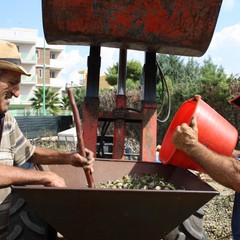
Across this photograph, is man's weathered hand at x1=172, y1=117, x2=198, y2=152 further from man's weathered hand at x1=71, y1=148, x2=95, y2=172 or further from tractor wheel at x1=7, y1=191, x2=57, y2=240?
tractor wheel at x1=7, y1=191, x2=57, y2=240

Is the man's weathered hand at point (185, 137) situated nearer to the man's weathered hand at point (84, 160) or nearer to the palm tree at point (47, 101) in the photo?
the man's weathered hand at point (84, 160)

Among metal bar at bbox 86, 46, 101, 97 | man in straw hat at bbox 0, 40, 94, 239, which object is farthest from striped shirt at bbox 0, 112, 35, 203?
metal bar at bbox 86, 46, 101, 97

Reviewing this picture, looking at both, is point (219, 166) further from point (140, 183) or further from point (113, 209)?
point (140, 183)

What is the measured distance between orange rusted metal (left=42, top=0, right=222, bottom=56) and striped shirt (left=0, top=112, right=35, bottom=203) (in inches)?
35.2

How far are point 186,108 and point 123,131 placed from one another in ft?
2.81

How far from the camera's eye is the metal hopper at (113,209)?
233cm

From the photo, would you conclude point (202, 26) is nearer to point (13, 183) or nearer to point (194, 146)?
point (194, 146)

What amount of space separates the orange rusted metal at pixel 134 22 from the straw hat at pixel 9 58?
75 cm

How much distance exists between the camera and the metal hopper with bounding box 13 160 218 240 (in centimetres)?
233

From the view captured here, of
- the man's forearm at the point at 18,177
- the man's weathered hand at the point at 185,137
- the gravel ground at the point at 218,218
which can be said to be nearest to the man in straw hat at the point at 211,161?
the man's weathered hand at the point at 185,137

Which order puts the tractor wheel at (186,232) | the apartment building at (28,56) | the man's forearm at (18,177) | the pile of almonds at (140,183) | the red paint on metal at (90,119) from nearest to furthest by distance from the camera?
the man's forearm at (18,177), the pile of almonds at (140,183), the tractor wheel at (186,232), the red paint on metal at (90,119), the apartment building at (28,56)

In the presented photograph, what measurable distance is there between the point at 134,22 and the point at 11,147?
4.39 feet

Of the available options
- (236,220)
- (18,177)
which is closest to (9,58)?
(18,177)

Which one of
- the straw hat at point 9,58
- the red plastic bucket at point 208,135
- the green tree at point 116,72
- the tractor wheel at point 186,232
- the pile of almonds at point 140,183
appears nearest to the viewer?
the straw hat at point 9,58
